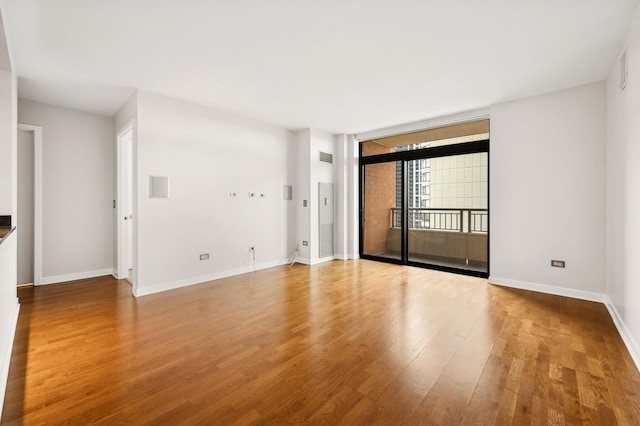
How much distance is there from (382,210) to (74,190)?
5.36 m

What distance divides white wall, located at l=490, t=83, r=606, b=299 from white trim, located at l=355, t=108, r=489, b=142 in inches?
A: 11.2

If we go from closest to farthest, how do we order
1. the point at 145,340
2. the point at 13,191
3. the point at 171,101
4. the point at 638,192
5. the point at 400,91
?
the point at 638,192
the point at 145,340
the point at 13,191
the point at 400,91
the point at 171,101

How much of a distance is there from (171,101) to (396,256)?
475 centimetres

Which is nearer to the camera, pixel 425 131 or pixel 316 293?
pixel 316 293

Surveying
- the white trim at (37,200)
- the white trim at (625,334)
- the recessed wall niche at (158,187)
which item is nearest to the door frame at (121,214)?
the white trim at (37,200)

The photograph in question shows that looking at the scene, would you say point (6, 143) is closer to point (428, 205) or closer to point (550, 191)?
point (428, 205)

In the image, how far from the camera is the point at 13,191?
120 inches

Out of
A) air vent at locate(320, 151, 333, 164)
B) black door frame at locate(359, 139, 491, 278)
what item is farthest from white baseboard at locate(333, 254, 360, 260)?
air vent at locate(320, 151, 333, 164)

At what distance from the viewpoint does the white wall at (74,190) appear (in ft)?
14.5

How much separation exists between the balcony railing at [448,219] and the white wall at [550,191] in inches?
21.9

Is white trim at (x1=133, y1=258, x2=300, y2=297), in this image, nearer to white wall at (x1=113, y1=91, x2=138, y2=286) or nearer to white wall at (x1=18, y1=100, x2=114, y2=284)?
white wall at (x1=113, y1=91, x2=138, y2=286)

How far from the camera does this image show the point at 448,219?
5363 millimetres

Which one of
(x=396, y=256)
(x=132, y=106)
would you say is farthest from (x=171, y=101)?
(x=396, y=256)

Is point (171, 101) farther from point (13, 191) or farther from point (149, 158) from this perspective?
point (13, 191)
